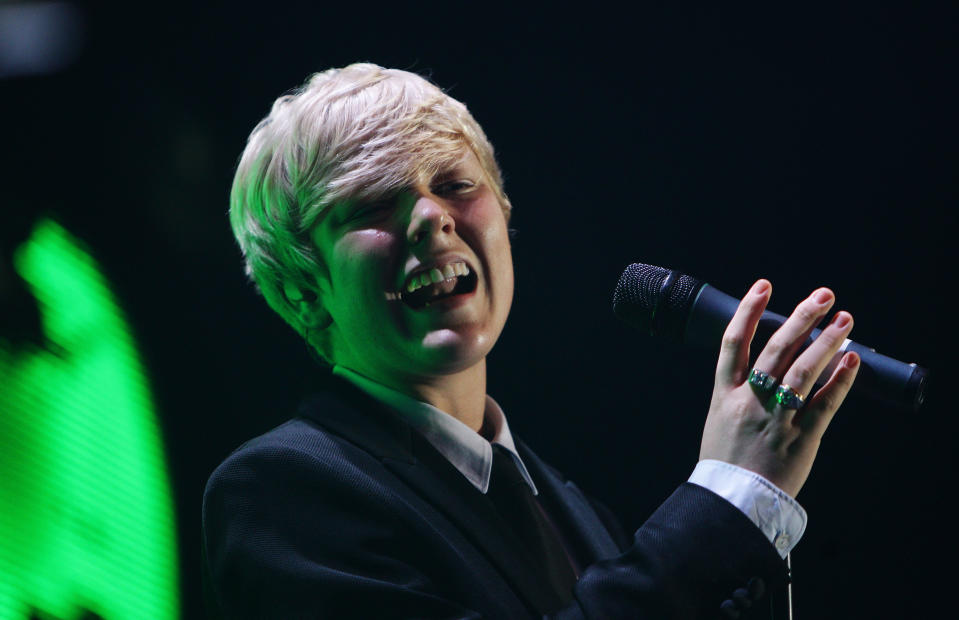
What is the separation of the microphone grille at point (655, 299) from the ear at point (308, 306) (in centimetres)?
55

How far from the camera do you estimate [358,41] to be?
188 centimetres

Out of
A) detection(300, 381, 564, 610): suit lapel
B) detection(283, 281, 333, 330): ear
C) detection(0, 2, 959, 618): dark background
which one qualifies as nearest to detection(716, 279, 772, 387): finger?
detection(300, 381, 564, 610): suit lapel

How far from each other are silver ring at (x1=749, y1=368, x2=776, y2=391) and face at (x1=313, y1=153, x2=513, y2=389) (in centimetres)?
47

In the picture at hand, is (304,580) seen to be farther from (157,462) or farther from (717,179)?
(717,179)

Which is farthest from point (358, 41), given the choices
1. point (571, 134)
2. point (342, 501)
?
point (342, 501)

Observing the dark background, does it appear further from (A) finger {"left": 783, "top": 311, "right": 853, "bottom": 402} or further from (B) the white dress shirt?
(A) finger {"left": 783, "top": 311, "right": 853, "bottom": 402}

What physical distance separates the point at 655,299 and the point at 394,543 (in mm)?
561

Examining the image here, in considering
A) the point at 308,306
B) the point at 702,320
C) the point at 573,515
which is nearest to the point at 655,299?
the point at 702,320

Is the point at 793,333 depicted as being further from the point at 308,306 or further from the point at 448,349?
the point at 308,306

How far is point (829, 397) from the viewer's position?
3.55 feet

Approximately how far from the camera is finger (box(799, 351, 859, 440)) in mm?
1067

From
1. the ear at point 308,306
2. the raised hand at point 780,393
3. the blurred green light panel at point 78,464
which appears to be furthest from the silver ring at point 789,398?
the blurred green light panel at point 78,464

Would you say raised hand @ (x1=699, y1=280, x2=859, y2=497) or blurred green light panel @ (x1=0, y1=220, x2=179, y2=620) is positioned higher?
raised hand @ (x1=699, y1=280, x2=859, y2=497)

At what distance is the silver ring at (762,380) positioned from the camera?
1092mm
